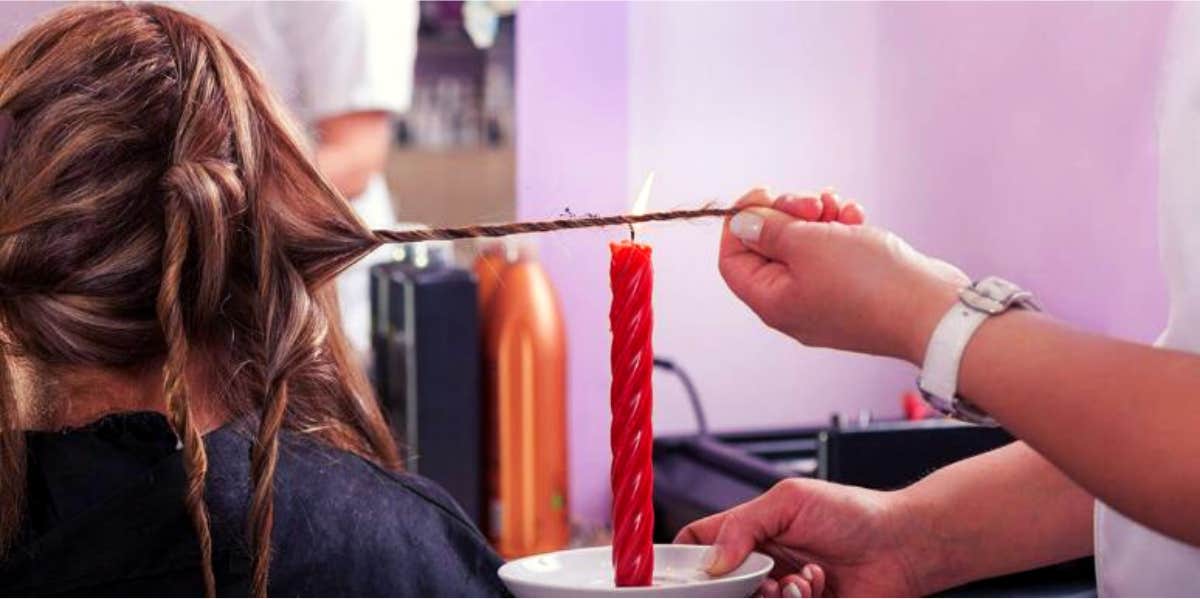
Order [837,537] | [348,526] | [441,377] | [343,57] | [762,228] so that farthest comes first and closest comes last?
[343,57]
[441,377]
[348,526]
[837,537]
[762,228]

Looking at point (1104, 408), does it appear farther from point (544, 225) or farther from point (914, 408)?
point (914, 408)

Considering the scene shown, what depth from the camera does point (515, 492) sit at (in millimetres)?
2633

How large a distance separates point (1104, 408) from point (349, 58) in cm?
203

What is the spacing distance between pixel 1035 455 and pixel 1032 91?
124cm

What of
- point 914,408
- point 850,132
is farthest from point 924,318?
point 850,132

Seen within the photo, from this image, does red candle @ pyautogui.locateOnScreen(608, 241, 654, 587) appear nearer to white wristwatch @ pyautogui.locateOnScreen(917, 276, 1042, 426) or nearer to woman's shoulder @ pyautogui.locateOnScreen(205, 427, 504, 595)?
white wristwatch @ pyautogui.locateOnScreen(917, 276, 1042, 426)

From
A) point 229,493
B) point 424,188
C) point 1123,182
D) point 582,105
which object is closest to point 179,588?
point 229,493

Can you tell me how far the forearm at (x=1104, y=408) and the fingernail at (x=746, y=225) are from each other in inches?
6.7

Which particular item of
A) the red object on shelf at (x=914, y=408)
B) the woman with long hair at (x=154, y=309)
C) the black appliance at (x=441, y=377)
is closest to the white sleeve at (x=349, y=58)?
the black appliance at (x=441, y=377)

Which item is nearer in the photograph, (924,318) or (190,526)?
(924,318)

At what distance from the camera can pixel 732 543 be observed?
109cm

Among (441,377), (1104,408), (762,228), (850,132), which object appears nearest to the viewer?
(1104,408)

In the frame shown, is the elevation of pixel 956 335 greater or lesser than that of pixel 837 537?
greater

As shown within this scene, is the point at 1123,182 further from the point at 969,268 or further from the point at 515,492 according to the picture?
the point at 515,492
